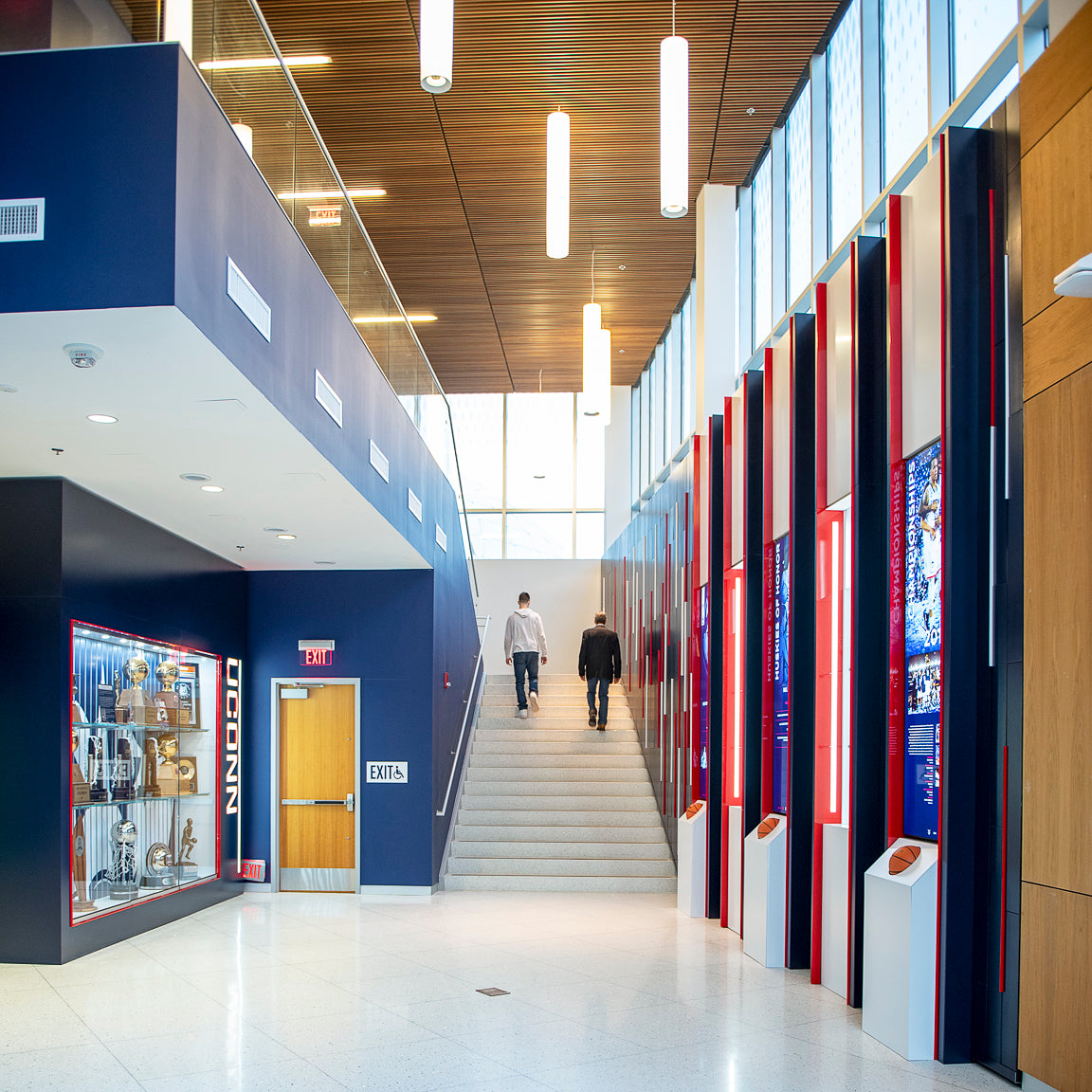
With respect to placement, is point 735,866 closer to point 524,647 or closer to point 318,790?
point 318,790

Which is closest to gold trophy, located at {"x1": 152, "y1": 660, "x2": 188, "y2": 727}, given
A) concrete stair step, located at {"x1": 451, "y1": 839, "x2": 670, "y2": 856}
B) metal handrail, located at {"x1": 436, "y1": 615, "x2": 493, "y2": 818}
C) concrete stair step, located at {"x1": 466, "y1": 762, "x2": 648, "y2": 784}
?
metal handrail, located at {"x1": 436, "y1": 615, "x2": 493, "y2": 818}

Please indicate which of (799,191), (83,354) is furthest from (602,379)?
(83,354)

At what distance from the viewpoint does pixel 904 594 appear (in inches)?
248

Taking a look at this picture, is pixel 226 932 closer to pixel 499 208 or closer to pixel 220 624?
pixel 220 624

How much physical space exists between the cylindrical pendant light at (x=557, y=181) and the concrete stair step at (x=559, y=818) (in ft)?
21.2

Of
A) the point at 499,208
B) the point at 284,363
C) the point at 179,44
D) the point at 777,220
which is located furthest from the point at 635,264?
the point at 179,44

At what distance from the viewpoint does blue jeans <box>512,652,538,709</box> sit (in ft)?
50.5

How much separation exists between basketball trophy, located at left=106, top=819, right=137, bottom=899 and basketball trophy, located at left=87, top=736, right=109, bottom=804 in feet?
1.34

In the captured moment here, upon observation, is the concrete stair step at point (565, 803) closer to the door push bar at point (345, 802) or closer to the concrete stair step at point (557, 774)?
the concrete stair step at point (557, 774)

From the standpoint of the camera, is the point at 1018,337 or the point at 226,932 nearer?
the point at 1018,337

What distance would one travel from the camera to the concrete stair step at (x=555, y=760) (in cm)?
1406

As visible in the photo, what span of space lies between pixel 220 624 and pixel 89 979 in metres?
4.49

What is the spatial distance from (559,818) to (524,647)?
10.1 feet

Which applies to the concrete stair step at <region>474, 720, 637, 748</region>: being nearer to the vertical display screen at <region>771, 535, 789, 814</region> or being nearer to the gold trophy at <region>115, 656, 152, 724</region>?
the gold trophy at <region>115, 656, 152, 724</region>
